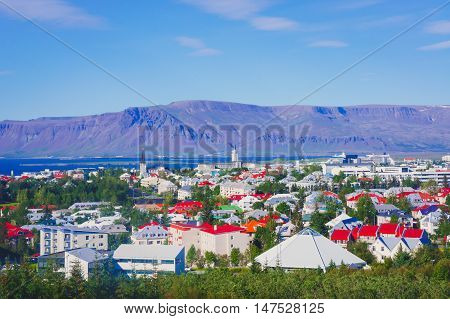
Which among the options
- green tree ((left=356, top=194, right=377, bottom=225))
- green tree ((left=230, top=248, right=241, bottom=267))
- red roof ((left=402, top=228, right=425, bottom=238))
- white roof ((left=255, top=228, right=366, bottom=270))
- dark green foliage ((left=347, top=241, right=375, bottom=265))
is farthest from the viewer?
green tree ((left=356, top=194, right=377, bottom=225))

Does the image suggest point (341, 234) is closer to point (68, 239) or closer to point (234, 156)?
A: point (68, 239)

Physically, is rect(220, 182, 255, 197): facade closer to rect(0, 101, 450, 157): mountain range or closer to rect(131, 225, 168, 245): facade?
rect(0, 101, 450, 157): mountain range

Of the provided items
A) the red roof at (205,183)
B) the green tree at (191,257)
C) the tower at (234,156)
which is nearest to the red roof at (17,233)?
the green tree at (191,257)

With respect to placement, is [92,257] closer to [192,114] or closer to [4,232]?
[4,232]

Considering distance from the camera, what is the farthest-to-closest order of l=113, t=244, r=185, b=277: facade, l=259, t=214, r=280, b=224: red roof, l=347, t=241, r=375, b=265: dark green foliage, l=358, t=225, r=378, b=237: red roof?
1. l=259, t=214, r=280, b=224: red roof
2. l=358, t=225, r=378, b=237: red roof
3. l=347, t=241, r=375, b=265: dark green foliage
4. l=113, t=244, r=185, b=277: facade

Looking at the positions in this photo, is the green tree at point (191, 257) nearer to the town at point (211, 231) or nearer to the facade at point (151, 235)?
the town at point (211, 231)

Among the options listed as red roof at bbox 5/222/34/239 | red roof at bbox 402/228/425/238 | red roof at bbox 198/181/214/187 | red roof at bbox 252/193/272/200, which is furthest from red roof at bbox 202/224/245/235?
red roof at bbox 198/181/214/187
